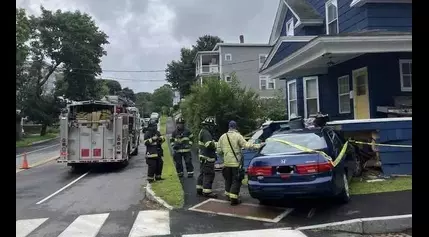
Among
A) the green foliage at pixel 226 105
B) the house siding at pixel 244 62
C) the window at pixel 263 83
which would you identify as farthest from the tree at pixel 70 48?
the green foliage at pixel 226 105

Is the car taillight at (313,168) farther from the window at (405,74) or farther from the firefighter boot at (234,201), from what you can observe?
the window at (405,74)

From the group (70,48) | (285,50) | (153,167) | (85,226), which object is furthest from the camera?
(70,48)

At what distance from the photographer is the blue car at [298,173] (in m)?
7.43

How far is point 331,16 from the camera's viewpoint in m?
16.7

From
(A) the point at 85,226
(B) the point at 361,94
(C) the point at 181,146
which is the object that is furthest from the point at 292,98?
(A) the point at 85,226

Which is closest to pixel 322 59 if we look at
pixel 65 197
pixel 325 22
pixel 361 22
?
pixel 361 22

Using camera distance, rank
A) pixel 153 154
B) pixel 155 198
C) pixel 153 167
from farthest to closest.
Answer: pixel 153 167 → pixel 153 154 → pixel 155 198

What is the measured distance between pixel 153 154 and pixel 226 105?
7.53 metres

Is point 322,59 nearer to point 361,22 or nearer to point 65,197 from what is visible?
point 361,22

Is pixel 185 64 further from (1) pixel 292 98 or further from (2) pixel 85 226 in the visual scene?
(2) pixel 85 226

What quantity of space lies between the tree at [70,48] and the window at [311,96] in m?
41.0

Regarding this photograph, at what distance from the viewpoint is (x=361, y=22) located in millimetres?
14266
